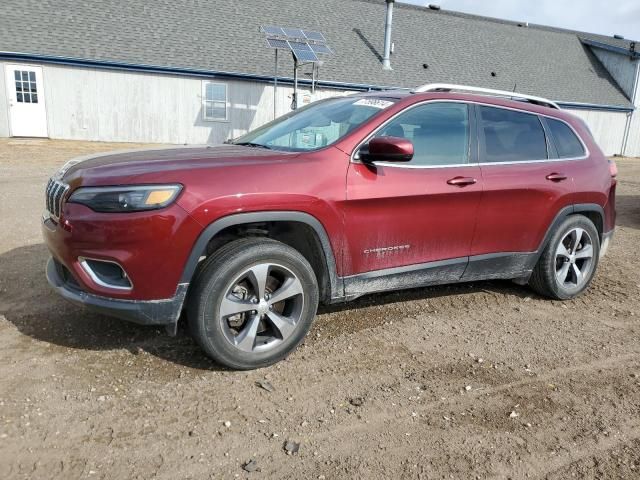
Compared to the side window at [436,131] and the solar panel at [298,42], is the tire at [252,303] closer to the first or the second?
the side window at [436,131]

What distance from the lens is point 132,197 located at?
2904mm

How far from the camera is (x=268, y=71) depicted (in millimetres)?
19922

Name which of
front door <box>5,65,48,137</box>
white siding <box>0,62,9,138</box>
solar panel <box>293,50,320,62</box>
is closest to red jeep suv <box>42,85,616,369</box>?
solar panel <box>293,50,320,62</box>

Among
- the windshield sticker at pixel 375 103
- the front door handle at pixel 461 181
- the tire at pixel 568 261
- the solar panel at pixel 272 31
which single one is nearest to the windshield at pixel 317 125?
the windshield sticker at pixel 375 103

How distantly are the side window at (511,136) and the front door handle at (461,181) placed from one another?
0.88 feet

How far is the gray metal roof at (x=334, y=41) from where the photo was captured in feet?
59.2

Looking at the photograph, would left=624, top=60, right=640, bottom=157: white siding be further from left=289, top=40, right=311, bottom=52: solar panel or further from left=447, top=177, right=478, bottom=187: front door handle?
left=447, top=177, right=478, bottom=187: front door handle

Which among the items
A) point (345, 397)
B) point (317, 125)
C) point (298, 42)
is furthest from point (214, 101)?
point (345, 397)

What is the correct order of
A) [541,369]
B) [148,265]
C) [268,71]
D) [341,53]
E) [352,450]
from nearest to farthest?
1. [352,450]
2. [148,265]
3. [541,369]
4. [268,71]
5. [341,53]

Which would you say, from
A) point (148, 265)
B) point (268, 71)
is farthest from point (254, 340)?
point (268, 71)

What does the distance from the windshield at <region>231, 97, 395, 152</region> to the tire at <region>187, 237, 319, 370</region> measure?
865 millimetres

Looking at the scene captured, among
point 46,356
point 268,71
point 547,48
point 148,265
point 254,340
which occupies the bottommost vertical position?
point 46,356

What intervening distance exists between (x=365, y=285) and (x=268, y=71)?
700 inches

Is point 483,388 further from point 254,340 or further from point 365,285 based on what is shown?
point 254,340
